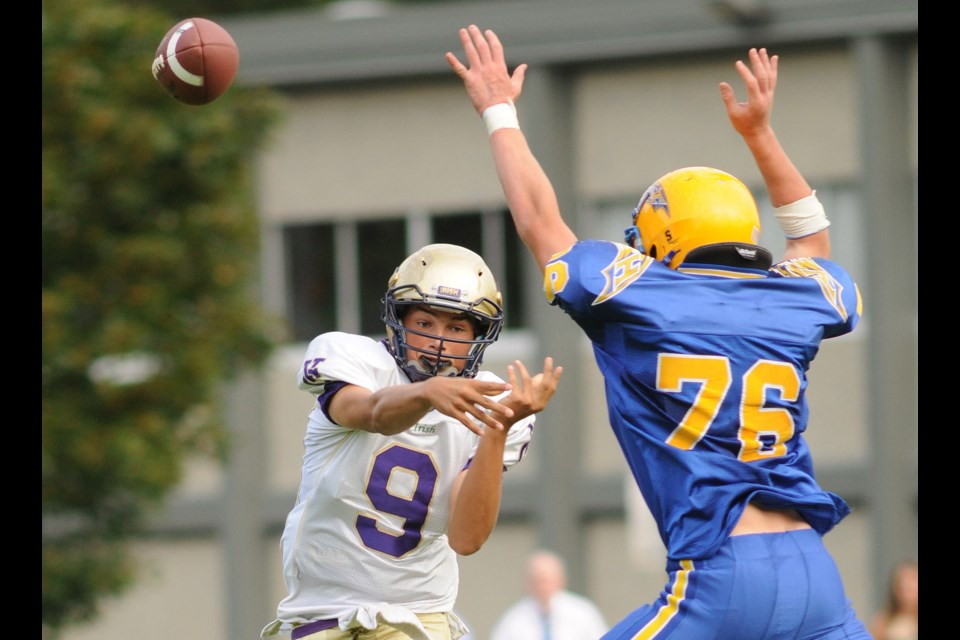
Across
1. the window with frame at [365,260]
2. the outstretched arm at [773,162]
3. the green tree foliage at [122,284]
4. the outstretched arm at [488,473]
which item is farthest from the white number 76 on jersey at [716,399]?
the window with frame at [365,260]

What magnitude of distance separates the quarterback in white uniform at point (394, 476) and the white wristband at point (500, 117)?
1.54 ft

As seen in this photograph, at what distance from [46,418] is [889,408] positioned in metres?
8.75

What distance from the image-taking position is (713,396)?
496 cm

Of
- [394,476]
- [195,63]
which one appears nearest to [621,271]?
[394,476]

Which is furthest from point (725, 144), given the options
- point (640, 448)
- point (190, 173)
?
point (640, 448)

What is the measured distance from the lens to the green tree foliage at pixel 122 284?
12.6 metres

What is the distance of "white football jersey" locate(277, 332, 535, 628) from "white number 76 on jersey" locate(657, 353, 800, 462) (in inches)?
31.0

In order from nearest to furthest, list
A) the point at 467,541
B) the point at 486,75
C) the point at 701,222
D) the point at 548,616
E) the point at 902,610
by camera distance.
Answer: the point at 701,222, the point at 467,541, the point at 486,75, the point at 902,610, the point at 548,616

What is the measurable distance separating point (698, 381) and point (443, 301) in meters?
0.98

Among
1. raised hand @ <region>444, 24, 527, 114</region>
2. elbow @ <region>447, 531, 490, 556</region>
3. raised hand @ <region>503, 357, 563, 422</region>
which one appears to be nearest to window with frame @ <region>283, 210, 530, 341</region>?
raised hand @ <region>444, 24, 527, 114</region>

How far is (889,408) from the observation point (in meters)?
16.7

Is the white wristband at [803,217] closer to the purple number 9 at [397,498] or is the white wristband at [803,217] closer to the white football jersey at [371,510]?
the white football jersey at [371,510]

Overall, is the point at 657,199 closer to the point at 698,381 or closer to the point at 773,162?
the point at 698,381
